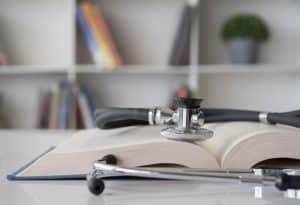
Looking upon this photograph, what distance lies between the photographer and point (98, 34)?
7.03ft

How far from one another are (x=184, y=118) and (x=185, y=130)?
18mm

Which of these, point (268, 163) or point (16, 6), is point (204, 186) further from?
point (16, 6)

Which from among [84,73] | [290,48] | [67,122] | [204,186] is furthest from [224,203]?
[290,48]

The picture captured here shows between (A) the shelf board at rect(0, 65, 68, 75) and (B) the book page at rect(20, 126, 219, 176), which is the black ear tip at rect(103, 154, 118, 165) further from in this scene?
(A) the shelf board at rect(0, 65, 68, 75)

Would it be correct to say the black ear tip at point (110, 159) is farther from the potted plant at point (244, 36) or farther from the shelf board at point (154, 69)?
the potted plant at point (244, 36)

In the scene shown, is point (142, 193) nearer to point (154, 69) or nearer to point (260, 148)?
point (260, 148)

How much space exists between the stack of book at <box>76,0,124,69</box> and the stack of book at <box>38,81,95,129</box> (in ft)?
0.60

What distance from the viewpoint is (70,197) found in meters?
0.53

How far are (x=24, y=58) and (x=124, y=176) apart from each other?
1.86 m

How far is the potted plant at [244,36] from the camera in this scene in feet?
7.11

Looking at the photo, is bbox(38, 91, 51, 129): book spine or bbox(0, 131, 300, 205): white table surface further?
bbox(38, 91, 51, 129): book spine

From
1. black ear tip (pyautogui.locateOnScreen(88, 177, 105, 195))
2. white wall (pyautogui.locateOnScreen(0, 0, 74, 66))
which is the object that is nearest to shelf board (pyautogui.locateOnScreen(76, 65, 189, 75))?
white wall (pyautogui.locateOnScreen(0, 0, 74, 66))

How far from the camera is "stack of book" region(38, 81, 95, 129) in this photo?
2.13 metres

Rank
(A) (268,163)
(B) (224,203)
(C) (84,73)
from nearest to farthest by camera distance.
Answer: (B) (224,203), (A) (268,163), (C) (84,73)
